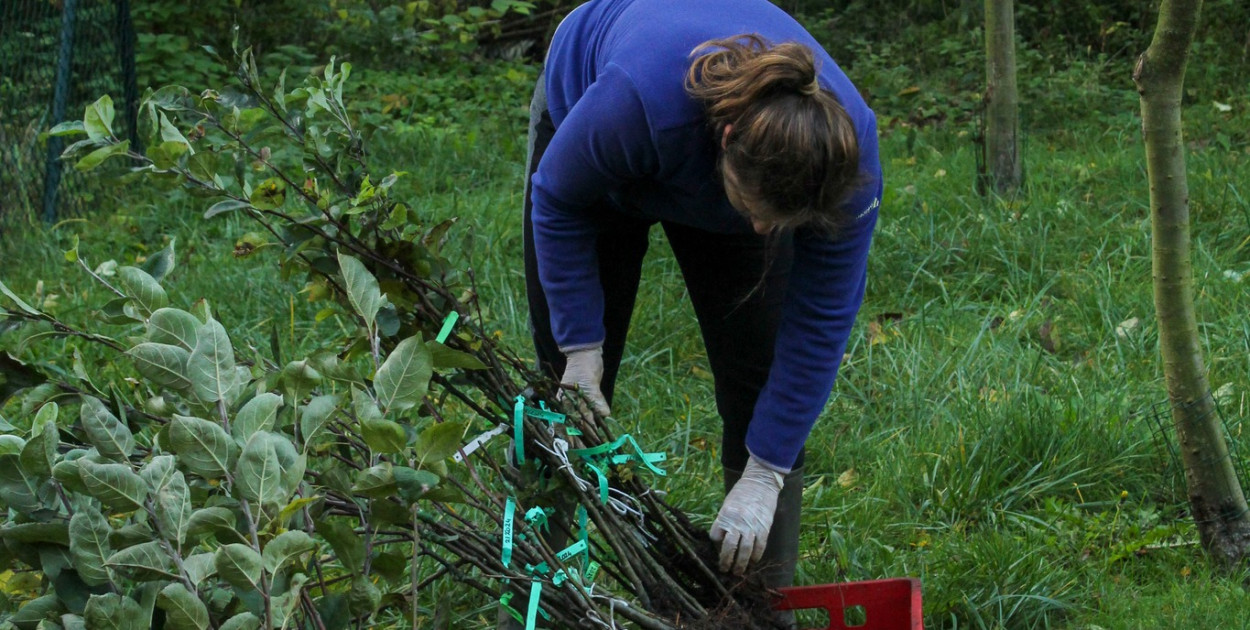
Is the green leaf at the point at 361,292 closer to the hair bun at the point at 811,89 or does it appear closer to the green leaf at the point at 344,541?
the green leaf at the point at 344,541

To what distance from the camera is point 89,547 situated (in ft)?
4.27

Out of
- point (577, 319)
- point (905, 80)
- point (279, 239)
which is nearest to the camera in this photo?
point (279, 239)

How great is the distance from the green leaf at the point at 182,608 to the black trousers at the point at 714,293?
3.47 ft

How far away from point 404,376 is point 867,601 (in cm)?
112

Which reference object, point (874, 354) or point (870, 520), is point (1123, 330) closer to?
point (874, 354)

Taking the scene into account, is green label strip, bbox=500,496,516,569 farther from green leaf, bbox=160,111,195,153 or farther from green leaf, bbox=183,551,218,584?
green leaf, bbox=160,111,195,153

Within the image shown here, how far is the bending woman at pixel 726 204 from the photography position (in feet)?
5.74

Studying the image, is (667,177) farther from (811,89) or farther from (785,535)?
(785,535)

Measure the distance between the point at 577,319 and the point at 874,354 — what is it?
166 centimetres

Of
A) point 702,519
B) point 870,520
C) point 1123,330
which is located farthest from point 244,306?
point 1123,330

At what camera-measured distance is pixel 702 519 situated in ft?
9.14

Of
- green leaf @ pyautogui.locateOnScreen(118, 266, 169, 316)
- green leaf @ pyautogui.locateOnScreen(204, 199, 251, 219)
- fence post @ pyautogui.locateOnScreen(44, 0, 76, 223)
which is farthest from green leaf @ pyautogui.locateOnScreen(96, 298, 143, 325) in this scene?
fence post @ pyautogui.locateOnScreen(44, 0, 76, 223)

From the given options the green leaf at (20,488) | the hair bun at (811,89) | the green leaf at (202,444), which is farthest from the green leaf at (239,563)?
the hair bun at (811,89)

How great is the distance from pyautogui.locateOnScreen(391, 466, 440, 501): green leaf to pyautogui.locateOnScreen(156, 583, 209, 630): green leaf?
0.27 m
